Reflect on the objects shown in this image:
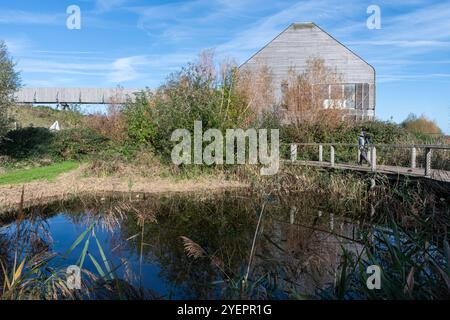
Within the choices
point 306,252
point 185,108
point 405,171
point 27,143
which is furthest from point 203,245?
point 27,143

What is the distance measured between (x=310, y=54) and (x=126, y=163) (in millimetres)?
15816

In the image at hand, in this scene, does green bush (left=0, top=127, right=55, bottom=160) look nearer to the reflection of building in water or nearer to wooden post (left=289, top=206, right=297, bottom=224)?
wooden post (left=289, top=206, right=297, bottom=224)

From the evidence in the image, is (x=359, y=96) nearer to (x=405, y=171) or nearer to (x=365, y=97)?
(x=365, y=97)

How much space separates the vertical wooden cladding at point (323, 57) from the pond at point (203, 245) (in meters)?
16.0

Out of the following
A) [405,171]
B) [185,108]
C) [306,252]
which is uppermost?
[185,108]

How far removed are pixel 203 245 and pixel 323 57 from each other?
21.9m

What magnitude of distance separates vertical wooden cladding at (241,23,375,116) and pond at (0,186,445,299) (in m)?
16.0

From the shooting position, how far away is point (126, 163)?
1572 cm

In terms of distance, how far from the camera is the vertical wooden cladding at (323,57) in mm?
26156

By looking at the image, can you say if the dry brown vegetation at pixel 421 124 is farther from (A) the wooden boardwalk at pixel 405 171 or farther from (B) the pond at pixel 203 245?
(B) the pond at pixel 203 245

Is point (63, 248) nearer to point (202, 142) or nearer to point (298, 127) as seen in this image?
point (202, 142)

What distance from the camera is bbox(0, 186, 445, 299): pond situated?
164 inches

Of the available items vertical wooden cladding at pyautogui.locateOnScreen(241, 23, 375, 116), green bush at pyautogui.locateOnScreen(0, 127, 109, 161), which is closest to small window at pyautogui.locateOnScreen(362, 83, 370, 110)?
vertical wooden cladding at pyautogui.locateOnScreen(241, 23, 375, 116)

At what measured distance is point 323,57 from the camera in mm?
26219
